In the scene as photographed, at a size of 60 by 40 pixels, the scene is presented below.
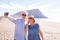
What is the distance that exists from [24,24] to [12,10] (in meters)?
0.48

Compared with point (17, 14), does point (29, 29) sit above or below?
below

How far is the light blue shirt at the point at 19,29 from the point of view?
2.21 metres

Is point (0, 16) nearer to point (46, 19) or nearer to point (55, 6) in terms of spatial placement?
point (46, 19)

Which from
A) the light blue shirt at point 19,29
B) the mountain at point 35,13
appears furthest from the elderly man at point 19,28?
the mountain at point 35,13

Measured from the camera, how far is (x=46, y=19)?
2514mm

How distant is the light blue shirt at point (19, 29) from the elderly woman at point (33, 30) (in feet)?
0.29

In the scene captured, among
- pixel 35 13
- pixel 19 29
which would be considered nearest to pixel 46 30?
pixel 35 13

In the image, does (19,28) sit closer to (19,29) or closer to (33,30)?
(19,29)

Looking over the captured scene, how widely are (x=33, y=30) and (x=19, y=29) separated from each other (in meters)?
0.22

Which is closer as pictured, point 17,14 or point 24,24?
point 24,24

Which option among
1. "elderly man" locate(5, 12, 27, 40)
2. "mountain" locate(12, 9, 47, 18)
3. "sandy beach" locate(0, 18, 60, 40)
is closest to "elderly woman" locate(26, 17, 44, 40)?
"elderly man" locate(5, 12, 27, 40)

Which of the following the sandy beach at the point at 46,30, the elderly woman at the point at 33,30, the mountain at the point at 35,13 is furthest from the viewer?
the sandy beach at the point at 46,30

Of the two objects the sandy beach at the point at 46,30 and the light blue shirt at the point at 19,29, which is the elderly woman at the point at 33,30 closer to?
the light blue shirt at the point at 19,29

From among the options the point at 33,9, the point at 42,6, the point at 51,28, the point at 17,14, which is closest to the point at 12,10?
the point at 17,14
